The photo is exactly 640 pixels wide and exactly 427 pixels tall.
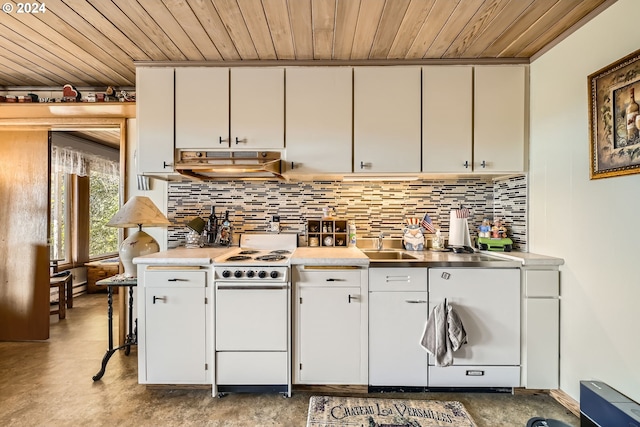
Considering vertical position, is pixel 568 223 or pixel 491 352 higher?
pixel 568 223

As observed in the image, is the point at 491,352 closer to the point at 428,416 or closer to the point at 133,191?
the point at 428,416

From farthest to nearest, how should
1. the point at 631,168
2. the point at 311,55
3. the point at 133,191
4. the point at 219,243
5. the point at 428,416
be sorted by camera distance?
the point at 133,191
the point at 219,243
the point at 311,55
the point at 428,416
the point at 631,168

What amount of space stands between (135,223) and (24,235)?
63.2 inches

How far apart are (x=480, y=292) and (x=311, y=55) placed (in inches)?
81.4

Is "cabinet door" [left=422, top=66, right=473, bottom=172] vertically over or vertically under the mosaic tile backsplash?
over

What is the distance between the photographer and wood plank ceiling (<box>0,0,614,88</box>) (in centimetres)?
175

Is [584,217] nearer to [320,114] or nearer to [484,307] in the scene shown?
[484,307]

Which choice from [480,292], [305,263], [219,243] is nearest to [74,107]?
[219,243]

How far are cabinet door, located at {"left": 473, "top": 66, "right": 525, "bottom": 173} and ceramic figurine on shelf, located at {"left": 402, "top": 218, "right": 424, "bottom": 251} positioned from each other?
2.28 feet

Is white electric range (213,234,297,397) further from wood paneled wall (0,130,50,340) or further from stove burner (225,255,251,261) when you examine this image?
wood paneled wall (0,130,50,340)

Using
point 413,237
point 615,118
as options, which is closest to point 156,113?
point 413,237

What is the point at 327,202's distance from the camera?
2.74 meters

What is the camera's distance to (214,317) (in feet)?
6.72

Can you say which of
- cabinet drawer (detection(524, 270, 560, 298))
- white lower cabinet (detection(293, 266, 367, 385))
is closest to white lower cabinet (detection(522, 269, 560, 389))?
cabinet drawer (detection(524, 270, 560, 298))
